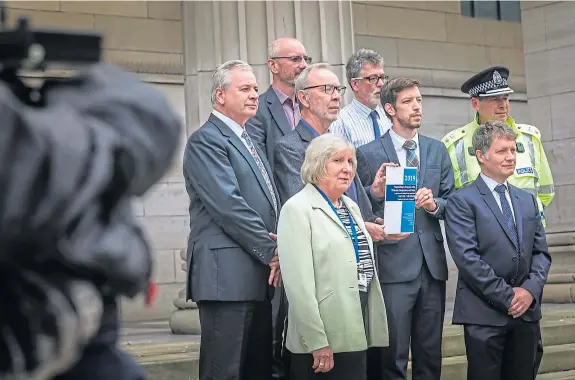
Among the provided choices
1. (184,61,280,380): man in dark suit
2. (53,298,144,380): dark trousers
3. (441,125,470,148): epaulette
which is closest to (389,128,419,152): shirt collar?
(441,125,470,148): epaulette

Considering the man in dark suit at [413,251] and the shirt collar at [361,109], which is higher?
the shirt collar at [361,109]

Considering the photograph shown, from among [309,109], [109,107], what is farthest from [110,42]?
→ [109,107]

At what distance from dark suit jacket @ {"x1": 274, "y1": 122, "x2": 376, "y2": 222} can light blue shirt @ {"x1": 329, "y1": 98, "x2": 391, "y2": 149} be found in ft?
1.95

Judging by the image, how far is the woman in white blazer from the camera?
5422 millimetres

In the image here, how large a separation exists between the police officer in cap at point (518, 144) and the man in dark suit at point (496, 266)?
1.38 feet

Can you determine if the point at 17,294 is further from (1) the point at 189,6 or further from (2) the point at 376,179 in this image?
(1) the point at 189,6

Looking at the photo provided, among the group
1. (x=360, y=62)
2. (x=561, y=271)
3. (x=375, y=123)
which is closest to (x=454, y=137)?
(x=375, y=123)

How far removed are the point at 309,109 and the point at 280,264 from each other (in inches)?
41.9

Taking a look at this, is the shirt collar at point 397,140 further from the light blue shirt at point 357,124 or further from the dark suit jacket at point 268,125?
the dark suit jacket at point 268,125

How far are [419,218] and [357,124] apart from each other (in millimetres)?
751

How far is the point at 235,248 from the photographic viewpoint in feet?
18.6

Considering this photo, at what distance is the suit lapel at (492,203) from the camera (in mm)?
6438

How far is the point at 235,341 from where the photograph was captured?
219 inches

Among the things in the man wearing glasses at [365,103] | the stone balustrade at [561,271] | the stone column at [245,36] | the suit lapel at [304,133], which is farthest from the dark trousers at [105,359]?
the stone balustrade at [561,271]
